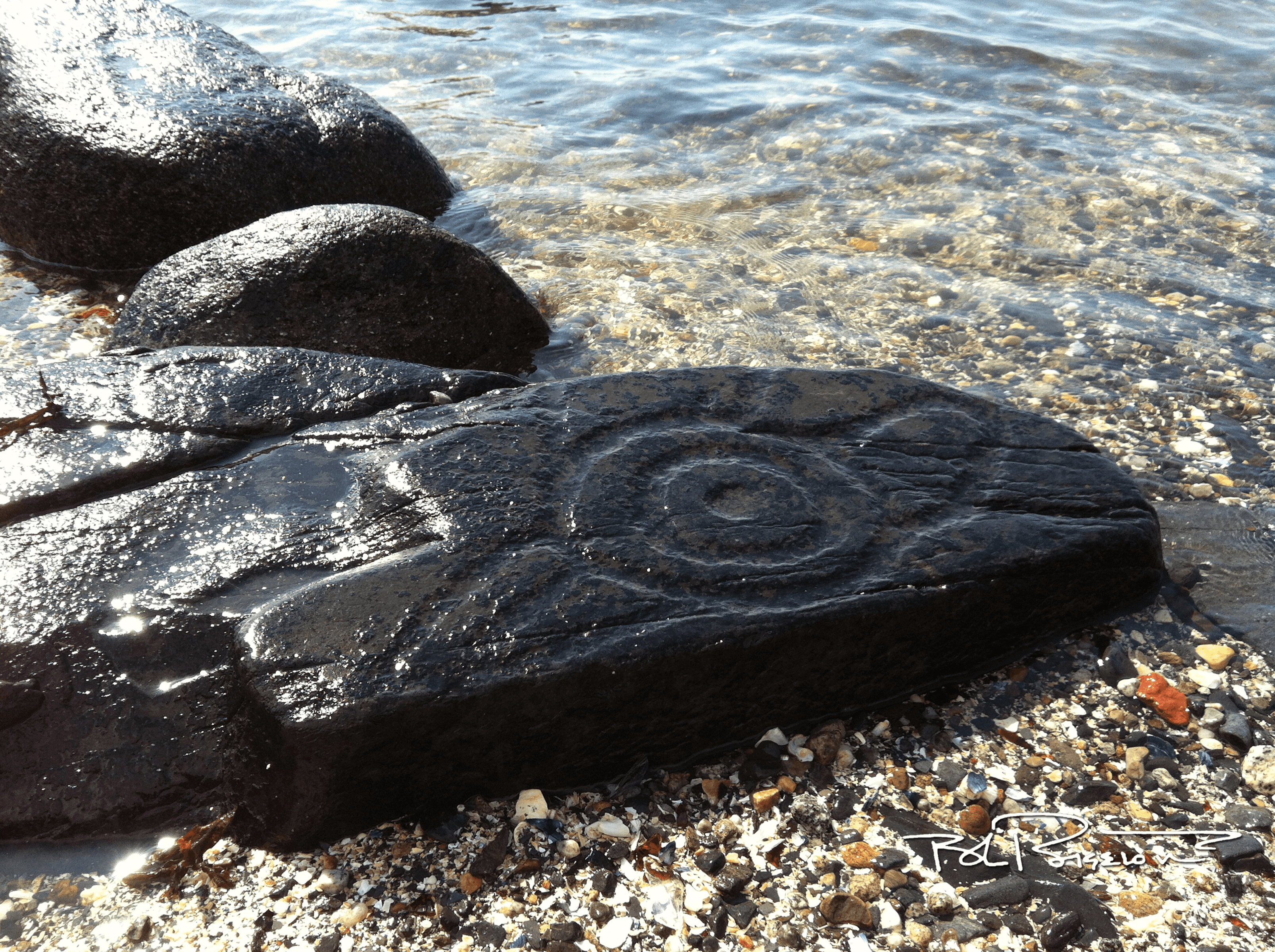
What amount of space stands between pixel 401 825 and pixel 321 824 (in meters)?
0.18

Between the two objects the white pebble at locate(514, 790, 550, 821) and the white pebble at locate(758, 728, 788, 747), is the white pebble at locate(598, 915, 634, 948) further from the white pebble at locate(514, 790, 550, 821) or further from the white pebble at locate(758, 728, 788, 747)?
the white pebble at locate(758, 728, 788, 747)

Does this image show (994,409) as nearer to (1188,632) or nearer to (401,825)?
(1188,632)

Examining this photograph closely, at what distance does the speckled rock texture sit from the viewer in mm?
2270

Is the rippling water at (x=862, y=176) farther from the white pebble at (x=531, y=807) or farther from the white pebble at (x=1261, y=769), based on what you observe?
the white pebble at (x=531, y=807)

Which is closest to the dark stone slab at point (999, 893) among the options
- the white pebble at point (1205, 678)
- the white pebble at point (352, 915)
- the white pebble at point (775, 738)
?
the white pebble at point (775, 738)

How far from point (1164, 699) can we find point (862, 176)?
432 centimetres

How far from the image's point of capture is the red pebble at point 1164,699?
261cm

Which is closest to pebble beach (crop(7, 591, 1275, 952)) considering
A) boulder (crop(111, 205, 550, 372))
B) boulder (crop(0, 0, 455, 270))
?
boulder (crop(111, 205, 550, 372))

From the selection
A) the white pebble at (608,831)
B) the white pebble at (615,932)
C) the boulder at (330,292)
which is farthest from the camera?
the boulder at (330,292)

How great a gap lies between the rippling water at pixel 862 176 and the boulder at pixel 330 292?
0.49 metres

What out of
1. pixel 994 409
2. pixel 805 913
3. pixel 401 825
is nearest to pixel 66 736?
pixel 401 825

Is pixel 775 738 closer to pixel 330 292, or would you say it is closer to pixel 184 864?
pixel 184 864

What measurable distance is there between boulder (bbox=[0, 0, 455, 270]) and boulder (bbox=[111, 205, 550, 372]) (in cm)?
93

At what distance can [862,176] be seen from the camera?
20.3 feet
